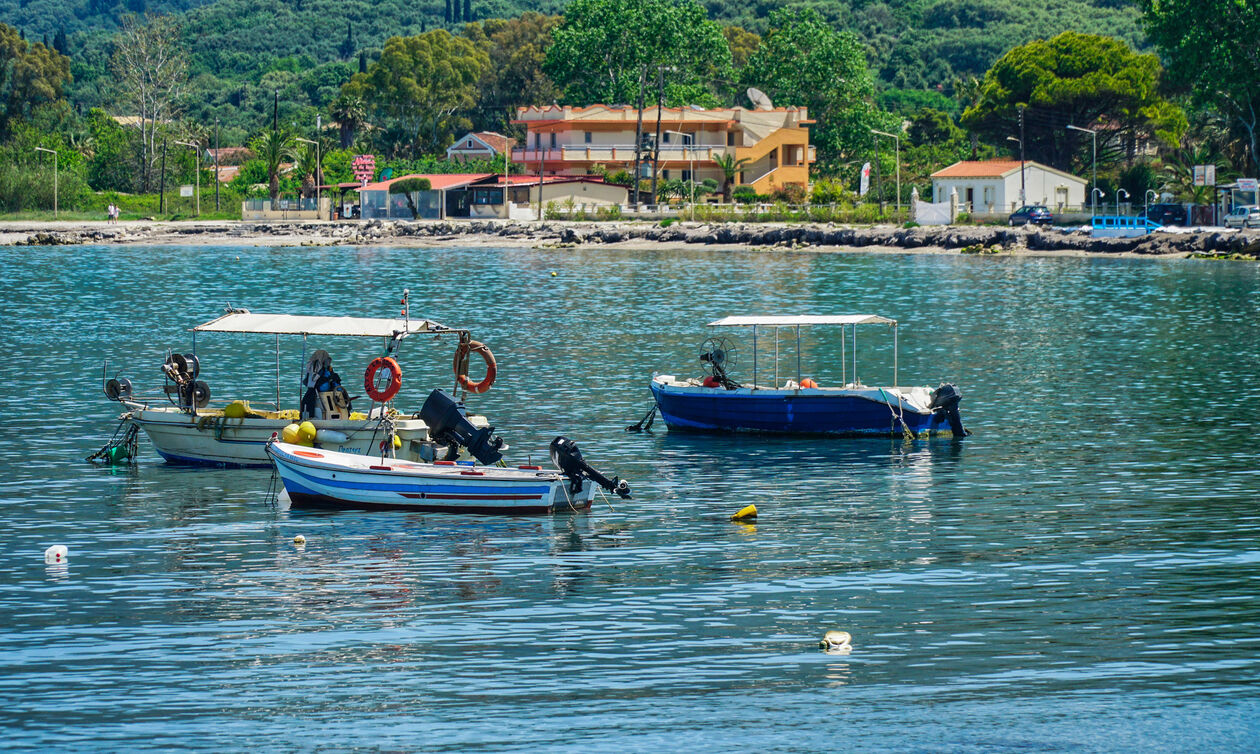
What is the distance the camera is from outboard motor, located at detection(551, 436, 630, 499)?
30812 mm

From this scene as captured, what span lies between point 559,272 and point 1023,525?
80.3 m

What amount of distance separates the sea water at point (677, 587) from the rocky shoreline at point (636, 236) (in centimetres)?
6170

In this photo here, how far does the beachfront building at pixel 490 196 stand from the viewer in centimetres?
15738

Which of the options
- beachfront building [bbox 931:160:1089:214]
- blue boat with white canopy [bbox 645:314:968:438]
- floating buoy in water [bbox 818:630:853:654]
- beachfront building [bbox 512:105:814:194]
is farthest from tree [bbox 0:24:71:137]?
floating buoy in water [bbox 818:630:853:654]

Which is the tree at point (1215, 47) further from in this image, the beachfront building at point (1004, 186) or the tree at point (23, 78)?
the tree at point (23, 78)

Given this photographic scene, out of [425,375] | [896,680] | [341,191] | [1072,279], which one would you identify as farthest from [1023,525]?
[341,191]

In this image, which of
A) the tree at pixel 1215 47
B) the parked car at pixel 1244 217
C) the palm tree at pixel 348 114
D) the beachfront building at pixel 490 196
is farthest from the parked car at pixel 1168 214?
the palm tree at pixel 348 114

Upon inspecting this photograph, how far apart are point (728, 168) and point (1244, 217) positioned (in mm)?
56423

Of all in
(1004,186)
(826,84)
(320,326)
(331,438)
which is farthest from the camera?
(826,84)

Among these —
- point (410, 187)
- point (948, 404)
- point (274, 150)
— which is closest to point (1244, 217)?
point (410, 187)

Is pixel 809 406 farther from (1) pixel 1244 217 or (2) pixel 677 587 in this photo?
(1) pixel 1244 217

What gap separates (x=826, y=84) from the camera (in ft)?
556

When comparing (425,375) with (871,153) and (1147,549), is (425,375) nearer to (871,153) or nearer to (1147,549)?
(1147,549)

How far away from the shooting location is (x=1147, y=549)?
27.8 meters
